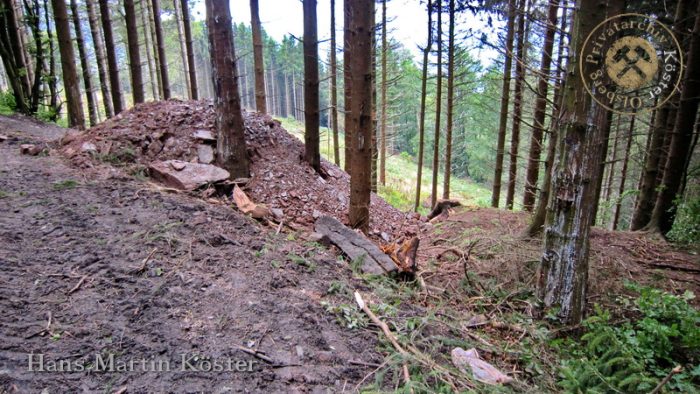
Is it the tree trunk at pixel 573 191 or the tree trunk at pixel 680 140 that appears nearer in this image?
the tree trunk at pixel 573 191

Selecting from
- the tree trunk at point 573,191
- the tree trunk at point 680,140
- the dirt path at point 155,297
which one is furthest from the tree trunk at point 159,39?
the tree trunk at point 680,140

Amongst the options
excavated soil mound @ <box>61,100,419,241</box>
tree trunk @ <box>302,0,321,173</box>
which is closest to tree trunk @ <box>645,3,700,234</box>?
excavated soil mound @ <box>61,100,419,241</box>

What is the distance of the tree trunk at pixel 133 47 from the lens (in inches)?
345

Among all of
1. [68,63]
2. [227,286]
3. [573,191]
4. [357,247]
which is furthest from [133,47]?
[573,191]

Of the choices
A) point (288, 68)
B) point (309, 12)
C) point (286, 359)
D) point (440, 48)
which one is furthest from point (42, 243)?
point (288, 68)

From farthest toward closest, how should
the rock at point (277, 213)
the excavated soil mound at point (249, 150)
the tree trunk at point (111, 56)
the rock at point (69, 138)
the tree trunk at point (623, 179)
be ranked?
the tree trunk at point (111, 56) < the tree trunk at point (623, 179) < the rock at point (69, 138) < the excavated soil mound at point (249, 150) < the rock at point (277, 213)

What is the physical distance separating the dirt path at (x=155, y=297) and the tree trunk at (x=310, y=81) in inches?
109

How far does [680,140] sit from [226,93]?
287 inches

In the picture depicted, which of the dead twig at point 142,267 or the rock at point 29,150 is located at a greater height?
the rock at point 29,150

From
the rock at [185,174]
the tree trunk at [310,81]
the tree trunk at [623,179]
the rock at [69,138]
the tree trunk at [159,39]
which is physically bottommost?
the tree trunk at [623,179]

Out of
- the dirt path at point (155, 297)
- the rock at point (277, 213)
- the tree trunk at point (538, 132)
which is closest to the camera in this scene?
the dirt path at point (155, 297)

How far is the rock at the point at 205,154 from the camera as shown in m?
5.50

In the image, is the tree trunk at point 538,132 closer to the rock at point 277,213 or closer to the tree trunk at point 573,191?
the tree trunk at point 573,191

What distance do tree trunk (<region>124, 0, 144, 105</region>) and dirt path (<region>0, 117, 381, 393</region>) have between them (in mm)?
5920
